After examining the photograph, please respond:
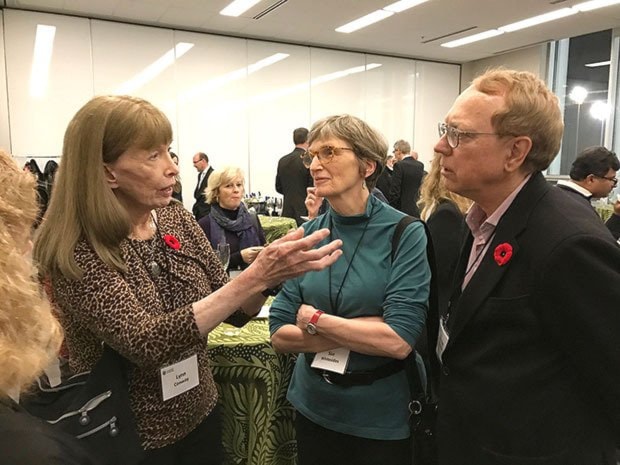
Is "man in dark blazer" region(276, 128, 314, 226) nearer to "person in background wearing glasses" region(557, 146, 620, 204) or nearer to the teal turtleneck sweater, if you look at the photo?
"person in background wearing glasses" region(557, 146, 620, 204)

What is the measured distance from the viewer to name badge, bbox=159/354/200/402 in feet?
4.29

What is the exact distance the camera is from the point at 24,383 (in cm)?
71

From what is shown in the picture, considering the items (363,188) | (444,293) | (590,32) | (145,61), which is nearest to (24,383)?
(363,188)

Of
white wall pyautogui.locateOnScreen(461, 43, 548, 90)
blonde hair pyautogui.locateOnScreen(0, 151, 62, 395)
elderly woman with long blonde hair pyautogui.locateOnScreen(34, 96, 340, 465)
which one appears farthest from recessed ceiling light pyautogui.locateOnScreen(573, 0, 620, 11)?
blonde hair pyautogui.locateOnScreen(0, 151, 62, 395)

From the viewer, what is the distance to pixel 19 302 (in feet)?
2.41

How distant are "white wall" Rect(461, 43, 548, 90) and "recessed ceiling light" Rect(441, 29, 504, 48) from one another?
62cm

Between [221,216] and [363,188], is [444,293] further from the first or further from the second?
[221,216]

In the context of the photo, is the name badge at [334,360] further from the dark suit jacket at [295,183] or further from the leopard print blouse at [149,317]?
the dark suit jacket at [295,183]

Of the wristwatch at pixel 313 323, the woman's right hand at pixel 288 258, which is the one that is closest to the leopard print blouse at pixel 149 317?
the woman's right hand at pixel 288 258

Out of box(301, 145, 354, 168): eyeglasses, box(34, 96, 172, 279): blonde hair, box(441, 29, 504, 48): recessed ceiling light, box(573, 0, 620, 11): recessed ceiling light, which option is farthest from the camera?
box(441, 29, 504, 48): recessed ceiling light

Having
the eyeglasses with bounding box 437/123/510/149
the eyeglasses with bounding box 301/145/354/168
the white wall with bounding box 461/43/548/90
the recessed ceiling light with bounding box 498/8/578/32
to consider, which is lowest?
the eyeglasses with bounding box 301/145/354/168

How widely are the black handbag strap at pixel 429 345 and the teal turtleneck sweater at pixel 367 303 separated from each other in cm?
2

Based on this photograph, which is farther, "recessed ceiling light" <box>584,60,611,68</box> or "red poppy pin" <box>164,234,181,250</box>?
"recessed ceiling light" <box>584,60,611,68</box>

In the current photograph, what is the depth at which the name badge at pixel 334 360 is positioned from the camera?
1.51 meters
